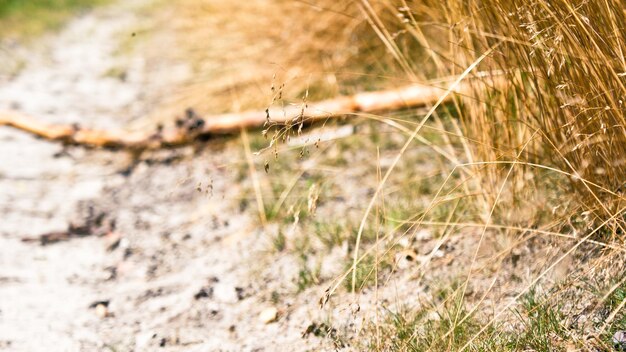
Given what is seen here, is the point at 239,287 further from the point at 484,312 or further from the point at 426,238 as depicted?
the point at 484,312

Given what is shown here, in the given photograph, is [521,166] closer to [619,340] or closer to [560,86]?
[560,86]

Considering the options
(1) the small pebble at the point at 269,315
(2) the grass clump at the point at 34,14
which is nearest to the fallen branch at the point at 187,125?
(1) the small pebble at the point at 269,315

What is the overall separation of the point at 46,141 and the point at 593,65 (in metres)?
2.81

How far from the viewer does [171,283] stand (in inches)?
103

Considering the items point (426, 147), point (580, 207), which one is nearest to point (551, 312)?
point (580, 207)

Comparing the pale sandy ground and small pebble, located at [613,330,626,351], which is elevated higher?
small pebble, located at [613,330,626,351]

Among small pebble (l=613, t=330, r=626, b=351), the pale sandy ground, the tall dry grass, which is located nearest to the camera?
small pebble (l=613, t=330, r=626, b=351)

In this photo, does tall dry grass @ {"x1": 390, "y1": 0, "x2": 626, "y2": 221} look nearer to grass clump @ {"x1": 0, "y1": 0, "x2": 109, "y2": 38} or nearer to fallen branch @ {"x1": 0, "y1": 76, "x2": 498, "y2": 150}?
fallen branch @ {"x1": 0, "y1": 76, "x2": 498, "y2": 150}

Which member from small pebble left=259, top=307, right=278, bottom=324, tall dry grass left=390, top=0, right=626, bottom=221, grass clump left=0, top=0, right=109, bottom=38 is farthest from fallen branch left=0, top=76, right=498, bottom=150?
grass clump left=0, top=0, right=109, bottom=38

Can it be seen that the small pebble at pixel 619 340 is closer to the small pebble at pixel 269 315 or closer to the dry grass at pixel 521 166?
→ the dry grass at pixel 521 166

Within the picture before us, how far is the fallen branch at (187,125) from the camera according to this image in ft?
10.9

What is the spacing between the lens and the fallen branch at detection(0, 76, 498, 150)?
10.9 feet

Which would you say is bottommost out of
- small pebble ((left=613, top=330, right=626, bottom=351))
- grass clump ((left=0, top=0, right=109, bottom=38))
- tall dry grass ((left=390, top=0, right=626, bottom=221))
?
grass clump ((left=0, top=0, right=109, bottom=38))

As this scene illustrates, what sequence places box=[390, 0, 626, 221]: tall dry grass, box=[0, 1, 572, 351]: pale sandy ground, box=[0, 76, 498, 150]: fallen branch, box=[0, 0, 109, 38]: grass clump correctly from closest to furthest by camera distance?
1. box=[390, 0, 626, 221]: tall dry grass
2. box=[0, 1, 572, 351]: pale sandy ground
3. box=[0, 76, 498, 150]: fallen branch
4. box=[0, 0, 109, 38]: grass clump
